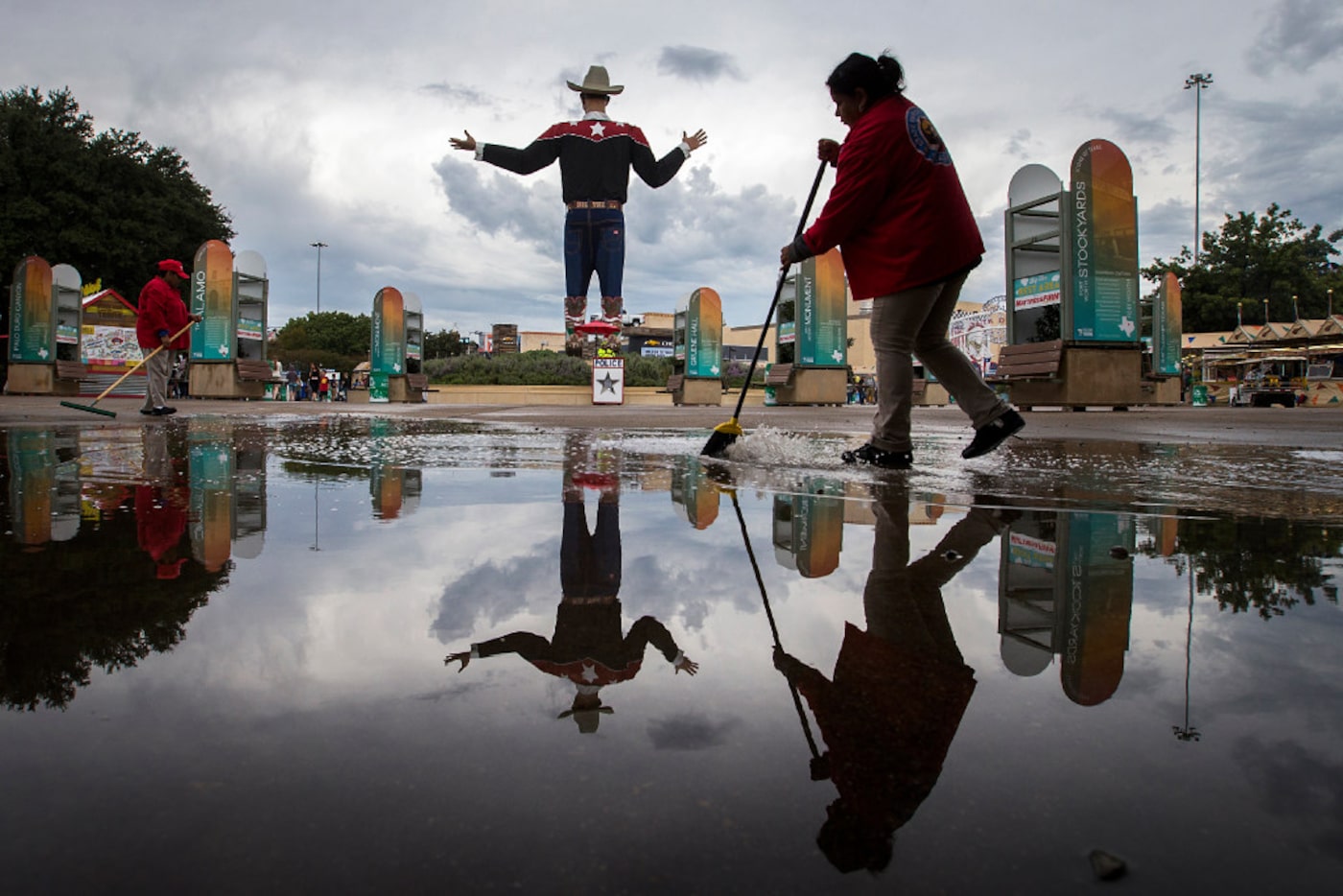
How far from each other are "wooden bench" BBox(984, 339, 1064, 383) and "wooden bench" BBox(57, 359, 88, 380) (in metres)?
23.5

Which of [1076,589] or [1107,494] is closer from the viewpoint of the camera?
[1076,589]

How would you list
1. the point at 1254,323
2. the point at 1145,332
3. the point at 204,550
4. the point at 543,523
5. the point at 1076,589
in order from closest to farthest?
the point at 1076,589 → the point at 204,550 → the point at 543,523 → the point at 1145,332 → the point at 1254,323

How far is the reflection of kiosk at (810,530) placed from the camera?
176 cm

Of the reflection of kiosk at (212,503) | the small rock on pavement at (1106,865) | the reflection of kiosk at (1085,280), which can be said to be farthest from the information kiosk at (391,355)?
the small rock on pavement at (1106,865)

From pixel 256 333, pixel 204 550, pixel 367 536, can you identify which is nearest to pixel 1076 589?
pixel 367 536

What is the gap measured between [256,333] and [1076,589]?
22447 millimetres

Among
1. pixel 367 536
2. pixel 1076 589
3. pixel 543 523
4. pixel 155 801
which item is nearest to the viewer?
pixel 155 801

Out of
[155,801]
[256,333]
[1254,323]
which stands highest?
[1254,323]

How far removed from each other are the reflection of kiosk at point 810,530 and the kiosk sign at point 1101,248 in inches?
391

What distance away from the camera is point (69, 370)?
74.2 ft

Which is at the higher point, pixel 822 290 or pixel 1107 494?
pixel 822 290

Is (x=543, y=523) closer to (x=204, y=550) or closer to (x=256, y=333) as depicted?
(x=204, y=550)

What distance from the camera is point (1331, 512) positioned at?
2506 millimetres

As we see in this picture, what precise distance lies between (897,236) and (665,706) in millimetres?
3282
